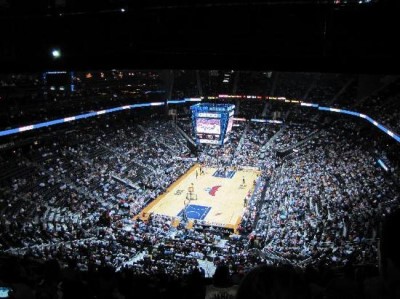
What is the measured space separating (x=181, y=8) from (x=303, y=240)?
15.3 metres

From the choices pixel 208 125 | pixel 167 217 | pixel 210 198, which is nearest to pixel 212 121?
pixel 208 125

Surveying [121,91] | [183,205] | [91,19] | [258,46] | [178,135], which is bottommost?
[183,205]

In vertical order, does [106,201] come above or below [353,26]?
below

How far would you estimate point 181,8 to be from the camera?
280 inches

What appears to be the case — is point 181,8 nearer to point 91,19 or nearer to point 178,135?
point 91,19

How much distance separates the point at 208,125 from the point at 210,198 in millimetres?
10272

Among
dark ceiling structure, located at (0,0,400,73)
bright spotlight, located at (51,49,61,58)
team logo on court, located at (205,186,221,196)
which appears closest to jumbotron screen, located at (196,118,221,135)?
team logo on court, located at (205,186,221,196)

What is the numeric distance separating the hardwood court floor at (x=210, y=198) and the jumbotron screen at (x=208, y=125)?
4.23 m

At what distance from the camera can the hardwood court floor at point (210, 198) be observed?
90.5 ft

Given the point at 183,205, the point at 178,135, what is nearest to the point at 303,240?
the point at 183,205

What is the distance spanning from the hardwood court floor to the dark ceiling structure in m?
19.5

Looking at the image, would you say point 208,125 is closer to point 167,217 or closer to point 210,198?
point 210,198

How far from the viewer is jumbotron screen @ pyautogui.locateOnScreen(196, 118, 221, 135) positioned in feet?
129

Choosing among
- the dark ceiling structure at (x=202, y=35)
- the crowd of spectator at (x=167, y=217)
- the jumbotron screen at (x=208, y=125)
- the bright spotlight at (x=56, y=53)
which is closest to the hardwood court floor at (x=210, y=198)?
the crowd of spectator at (x=167, y=217)
